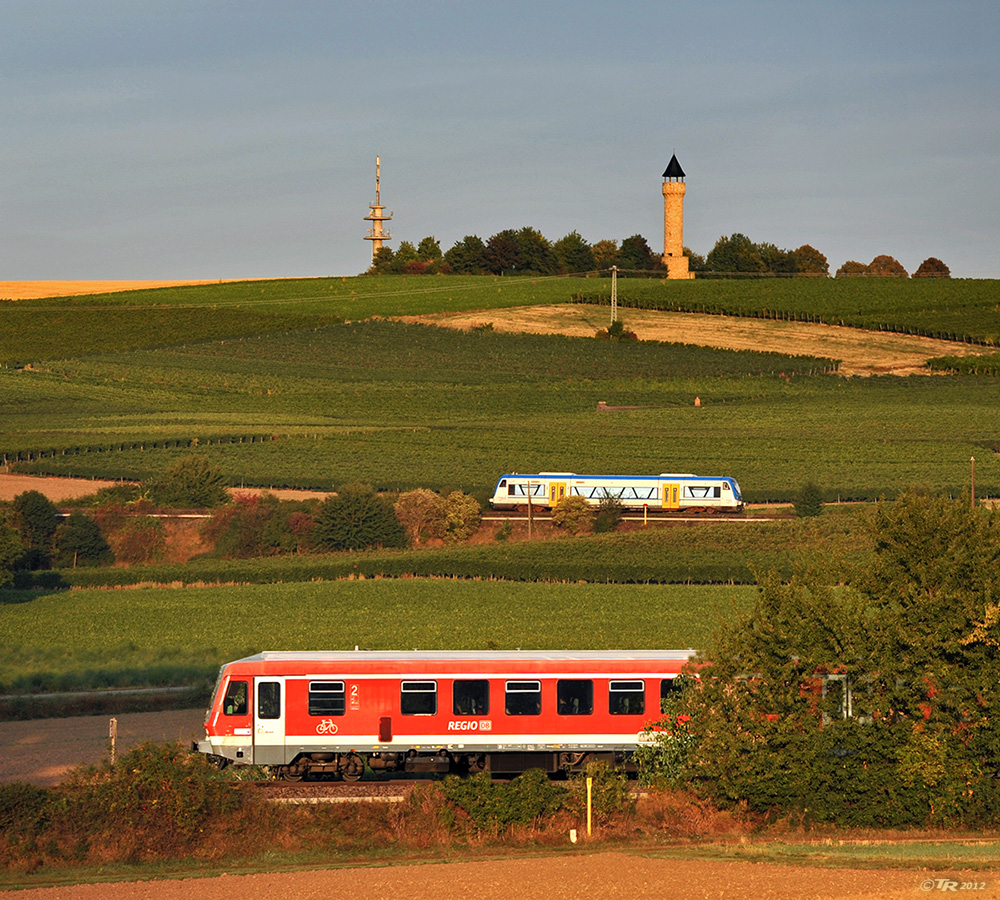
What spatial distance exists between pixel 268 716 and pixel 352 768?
2135 millimetres

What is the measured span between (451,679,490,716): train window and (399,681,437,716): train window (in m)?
0.43

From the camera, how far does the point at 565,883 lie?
20469 millimetres

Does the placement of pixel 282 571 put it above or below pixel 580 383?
below

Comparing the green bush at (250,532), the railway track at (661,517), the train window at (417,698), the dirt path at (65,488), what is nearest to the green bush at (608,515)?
the railway track at (661,517)

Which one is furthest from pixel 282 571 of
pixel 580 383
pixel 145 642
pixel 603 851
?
pixel 580 383

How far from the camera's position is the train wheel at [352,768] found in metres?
27.8

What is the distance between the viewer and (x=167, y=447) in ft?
263

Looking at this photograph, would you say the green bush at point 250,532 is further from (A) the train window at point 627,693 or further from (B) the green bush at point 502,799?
(B) the green bush at point 502,799

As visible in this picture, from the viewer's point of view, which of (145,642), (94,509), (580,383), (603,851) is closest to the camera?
(603,851)

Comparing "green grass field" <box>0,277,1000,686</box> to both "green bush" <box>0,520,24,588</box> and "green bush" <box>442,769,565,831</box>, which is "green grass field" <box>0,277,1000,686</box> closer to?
"green bush" <box>0,520,24,588</box>

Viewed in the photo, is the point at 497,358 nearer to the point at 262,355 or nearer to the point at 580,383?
the point at 580,383

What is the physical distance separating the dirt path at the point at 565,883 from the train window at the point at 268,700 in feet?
18.8

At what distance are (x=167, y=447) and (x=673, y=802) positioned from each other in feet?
197

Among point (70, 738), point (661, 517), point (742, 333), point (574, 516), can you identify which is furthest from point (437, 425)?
point (70, 738)
